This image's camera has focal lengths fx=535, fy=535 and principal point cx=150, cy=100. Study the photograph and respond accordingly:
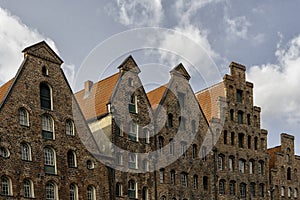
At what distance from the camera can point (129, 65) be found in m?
46.8

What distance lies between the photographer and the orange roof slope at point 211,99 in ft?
177

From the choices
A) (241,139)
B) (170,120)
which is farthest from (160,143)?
(241,139)

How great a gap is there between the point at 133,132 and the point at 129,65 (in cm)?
596

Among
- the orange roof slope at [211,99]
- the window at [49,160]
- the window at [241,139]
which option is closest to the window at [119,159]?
the window at [49,160]

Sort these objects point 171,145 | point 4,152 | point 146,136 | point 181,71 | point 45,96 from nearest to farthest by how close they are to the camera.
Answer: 1. point 4,152
2. point 45,96
3. point 146,136
4. point 171,145
5. point 181,71

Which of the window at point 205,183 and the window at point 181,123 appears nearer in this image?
the window at point 181,123

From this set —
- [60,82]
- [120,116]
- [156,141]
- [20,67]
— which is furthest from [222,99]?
[20,67]

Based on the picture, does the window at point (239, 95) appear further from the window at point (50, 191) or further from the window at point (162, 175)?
the window at point (50, 191)

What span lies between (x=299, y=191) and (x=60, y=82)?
33.4 m

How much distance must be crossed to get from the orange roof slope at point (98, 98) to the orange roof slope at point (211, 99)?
11.7 meters

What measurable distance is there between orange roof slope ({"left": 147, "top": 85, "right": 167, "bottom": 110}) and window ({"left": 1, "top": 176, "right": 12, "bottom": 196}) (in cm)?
1679

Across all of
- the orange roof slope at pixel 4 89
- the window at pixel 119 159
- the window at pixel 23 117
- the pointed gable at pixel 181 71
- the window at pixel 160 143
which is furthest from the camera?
the pointed gable at pixel 181 71

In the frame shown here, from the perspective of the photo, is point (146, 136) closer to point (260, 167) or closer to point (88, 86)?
point (88, 86)

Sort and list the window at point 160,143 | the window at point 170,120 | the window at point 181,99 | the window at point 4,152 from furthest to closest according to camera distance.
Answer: the window at point 181,99
the window at point 170,120
the window at point 160,143
the window at point 4,152
